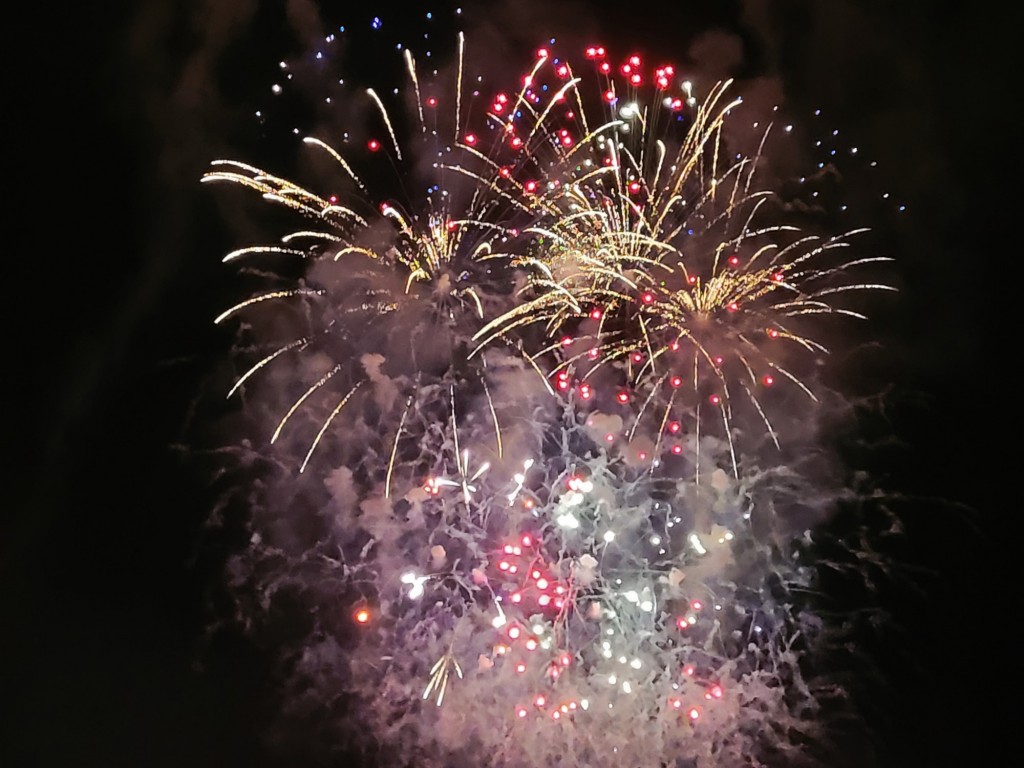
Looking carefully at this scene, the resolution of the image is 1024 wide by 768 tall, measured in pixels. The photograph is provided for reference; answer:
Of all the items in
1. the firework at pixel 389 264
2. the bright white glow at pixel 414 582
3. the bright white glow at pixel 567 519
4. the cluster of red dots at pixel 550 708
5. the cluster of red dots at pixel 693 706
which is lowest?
the cluster of red dots at pixel 550 708

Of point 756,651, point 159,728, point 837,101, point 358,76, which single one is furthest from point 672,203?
point 159,728

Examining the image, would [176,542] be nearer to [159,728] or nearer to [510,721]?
[159,728]

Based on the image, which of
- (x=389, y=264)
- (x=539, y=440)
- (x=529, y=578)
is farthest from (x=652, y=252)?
(x=529, y=578)

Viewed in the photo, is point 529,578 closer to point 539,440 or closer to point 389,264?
point 539,440

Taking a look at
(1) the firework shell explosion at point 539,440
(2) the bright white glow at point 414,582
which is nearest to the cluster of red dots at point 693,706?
(1) the firework shell explosion at point 539,440

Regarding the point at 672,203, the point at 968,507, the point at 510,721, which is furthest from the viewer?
the point at 968,507

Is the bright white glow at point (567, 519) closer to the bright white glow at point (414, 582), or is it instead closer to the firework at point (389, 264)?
the firework at point (389, 264)
